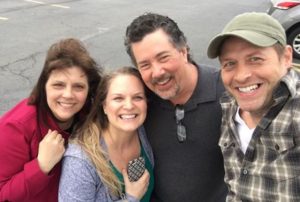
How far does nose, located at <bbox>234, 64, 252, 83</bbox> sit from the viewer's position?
80.7 inches

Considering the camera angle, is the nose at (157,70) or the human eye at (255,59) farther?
the nose at (157,70)

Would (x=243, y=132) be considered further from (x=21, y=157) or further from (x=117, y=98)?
(x=21, y=157)

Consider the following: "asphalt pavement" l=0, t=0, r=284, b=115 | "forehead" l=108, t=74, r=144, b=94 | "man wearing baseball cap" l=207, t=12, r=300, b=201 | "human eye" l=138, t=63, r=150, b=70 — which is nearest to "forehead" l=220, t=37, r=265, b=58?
"man wearing baseball cap" l=207, t=12, r=300, b=201

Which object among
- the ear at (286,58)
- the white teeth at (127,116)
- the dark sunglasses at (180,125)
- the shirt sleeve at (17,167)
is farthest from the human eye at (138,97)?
the ear at (286,58)

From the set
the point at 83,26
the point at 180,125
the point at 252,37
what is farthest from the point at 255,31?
the point at 83,26

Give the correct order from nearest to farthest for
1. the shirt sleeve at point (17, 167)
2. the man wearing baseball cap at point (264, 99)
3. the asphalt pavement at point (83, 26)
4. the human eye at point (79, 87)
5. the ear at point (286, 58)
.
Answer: the man wearing baseball cap at point (264, 99) → the ear at point (286, 58) → the shirt sleeve at point (17, 167) → the human eye at point (79, 87) → the asphalt pavement at point (83, 26)

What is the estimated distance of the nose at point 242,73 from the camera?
80.7 inches

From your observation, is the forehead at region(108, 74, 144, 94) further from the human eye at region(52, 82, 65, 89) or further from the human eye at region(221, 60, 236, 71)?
the human eye at region(221, 60, 236, 71)

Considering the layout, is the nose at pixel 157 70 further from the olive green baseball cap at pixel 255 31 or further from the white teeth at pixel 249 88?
the white teeth at pixel 249 88

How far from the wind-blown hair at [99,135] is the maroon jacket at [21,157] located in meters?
0.23

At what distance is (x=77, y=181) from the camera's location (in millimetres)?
2285

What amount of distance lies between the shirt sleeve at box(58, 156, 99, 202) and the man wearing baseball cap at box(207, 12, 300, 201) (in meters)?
0.81

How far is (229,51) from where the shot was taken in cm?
209

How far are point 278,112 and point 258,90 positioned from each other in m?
0.14
